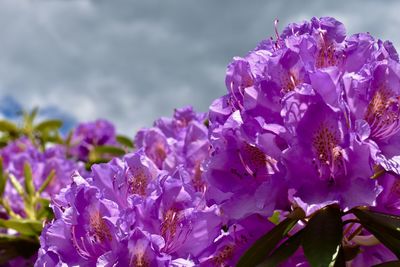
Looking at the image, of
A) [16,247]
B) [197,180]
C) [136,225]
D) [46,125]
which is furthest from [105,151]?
[136,225]

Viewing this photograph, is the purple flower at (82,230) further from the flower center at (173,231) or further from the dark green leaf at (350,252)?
the dark green leaf at (350,252)

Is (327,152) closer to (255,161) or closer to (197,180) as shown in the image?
(255,161)

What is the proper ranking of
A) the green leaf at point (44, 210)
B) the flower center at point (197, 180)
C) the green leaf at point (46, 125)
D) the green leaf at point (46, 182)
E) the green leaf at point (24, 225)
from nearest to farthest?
the flower center at point (197, 180), the green leaf at point (24, 225), the green leaf at point (44, 210), the green leaf at point (46, 182), the green leaf at point (46, 125)

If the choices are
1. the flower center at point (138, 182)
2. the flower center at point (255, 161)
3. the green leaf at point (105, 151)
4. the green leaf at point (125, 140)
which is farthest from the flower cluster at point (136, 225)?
the green leaf at point (125, 140)

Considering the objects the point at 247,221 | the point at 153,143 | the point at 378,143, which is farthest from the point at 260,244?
the point at 153,143

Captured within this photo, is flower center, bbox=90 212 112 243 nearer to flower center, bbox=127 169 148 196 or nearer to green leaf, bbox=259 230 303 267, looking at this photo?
flower center, bbox=127 169 148 196
